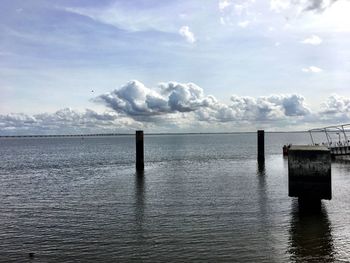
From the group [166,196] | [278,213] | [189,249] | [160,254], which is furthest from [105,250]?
[166,196]

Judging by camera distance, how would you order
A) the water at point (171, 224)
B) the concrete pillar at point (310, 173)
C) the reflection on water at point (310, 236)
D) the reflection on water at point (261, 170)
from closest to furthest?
the reflection on water at point (310, 236), the water at point (171, 224), the concrete pillar at point (310, 173), the reflection on water at point (261, 170)

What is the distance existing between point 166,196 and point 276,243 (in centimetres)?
1442

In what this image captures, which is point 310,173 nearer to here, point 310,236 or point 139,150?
point 310,236

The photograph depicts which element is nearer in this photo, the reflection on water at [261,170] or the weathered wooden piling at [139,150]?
the reflection on water at [261,170]

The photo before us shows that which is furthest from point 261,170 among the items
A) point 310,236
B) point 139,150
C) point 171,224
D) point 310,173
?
point 310,236

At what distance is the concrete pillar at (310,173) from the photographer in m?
23.1

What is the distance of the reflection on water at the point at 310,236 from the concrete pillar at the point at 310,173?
118cm

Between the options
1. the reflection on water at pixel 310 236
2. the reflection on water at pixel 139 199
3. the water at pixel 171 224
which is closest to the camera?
the reflection on water at pixel 310 236

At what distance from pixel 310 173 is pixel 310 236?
486 centimetres

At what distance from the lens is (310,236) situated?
64.1 ft

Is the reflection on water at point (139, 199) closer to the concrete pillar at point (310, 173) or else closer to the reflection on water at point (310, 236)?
the reflection on water at point (310, 236)

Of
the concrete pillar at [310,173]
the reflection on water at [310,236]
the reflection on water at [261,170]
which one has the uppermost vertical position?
the concrete pillar at [310,173]

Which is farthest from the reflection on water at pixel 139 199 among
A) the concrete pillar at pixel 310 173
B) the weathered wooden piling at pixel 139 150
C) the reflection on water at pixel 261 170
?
the reflection on water at pixel 261 170

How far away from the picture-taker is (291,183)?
23.8m
